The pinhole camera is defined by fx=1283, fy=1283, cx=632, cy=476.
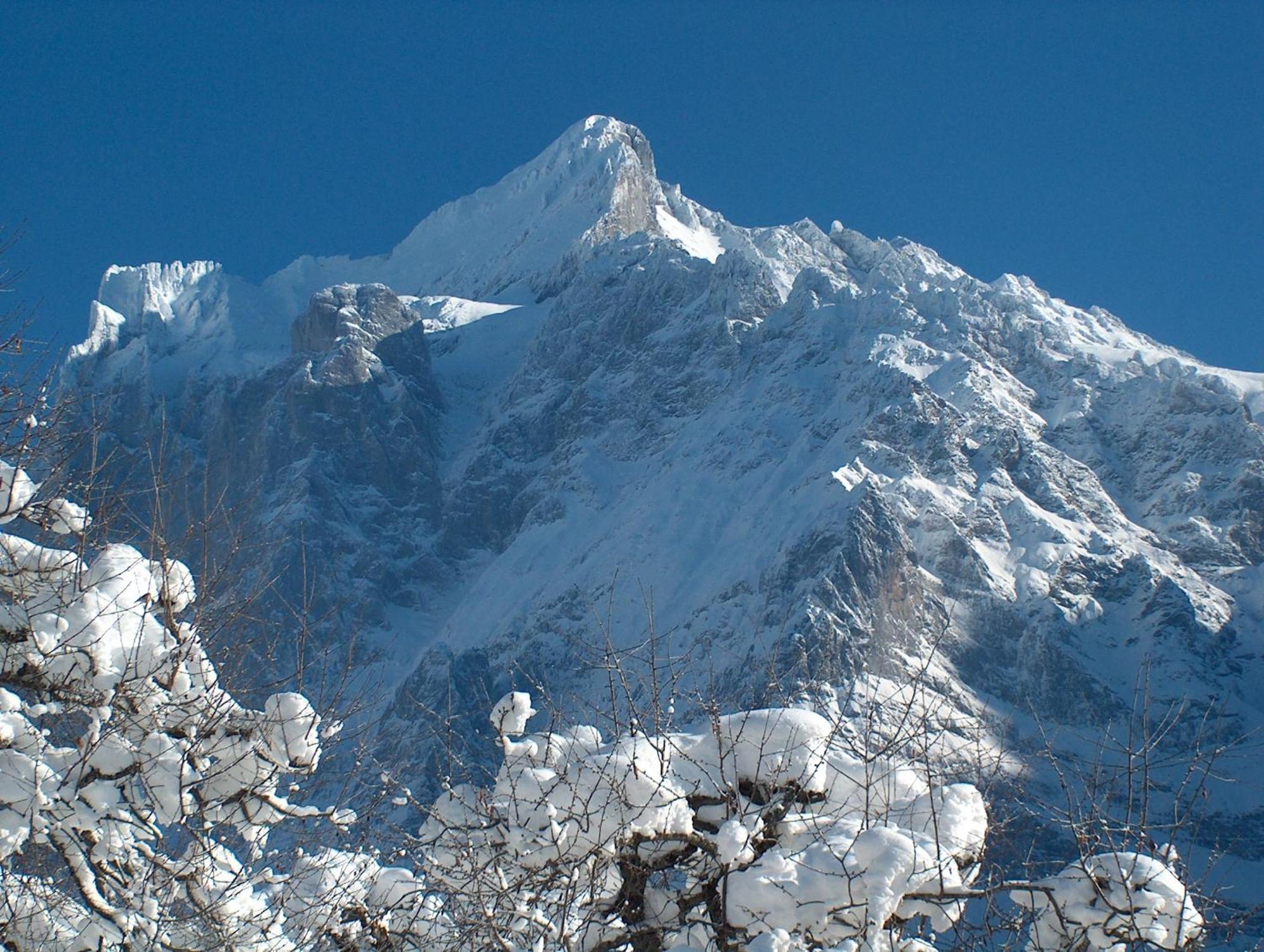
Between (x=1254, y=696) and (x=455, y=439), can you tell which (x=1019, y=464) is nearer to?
(x=1254, y=696)

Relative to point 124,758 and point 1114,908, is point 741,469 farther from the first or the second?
point 1114,908

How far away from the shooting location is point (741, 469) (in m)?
125

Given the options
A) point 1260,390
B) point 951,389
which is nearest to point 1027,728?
point 951,389

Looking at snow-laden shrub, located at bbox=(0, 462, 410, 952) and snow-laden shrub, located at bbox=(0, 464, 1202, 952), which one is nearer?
snow-laden shrub, located at bbox=(0, 464, 1202, 952)

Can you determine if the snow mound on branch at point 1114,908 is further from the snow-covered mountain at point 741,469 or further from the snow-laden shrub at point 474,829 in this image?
the snow-covered mountain at point 741,469

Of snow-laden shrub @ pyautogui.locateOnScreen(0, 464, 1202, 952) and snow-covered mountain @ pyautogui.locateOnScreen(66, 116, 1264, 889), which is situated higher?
snow-covered mountain @ pyautogui.locateOnScreen(66, 116, 1264, 889)

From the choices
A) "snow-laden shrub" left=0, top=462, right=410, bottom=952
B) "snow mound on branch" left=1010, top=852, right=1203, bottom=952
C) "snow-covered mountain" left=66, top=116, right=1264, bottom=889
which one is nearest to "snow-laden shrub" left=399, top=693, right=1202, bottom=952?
"snow mound on branch" left=1010, top=852, right=1203, bottom=952

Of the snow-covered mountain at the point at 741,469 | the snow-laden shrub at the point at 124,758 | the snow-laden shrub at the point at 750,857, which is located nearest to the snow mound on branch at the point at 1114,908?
the snow-laden shrub at the point at 750,857

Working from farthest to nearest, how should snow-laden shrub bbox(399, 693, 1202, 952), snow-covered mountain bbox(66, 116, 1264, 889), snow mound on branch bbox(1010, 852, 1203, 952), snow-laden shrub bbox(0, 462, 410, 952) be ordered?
snow-covered mountain bbox(66, 116, 1264, 889), snow-laden shrub bbox(0, 462, 410, 952), snow mound on branch bbox(1010, 852, 1203, 952), snow-laden shrub bbox(399, 693, 1202, 952)

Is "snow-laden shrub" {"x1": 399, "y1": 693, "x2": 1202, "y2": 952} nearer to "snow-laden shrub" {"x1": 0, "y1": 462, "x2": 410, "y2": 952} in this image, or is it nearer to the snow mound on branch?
the snow mound on branch

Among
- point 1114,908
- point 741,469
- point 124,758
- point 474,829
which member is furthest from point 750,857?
point 741,469

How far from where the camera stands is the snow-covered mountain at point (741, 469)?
349ft

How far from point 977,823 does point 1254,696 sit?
115832 millimetres

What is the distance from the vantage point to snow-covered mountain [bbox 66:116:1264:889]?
10625 cm
